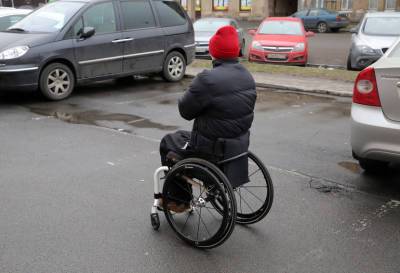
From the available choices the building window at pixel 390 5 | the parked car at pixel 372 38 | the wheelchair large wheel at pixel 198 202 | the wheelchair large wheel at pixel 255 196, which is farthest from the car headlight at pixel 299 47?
the building window at pixel 390 5

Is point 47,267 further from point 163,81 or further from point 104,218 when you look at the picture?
point 163,81

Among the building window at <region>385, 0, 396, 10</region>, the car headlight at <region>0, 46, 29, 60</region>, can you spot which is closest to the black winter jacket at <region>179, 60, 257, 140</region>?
the car headlight at <region>0, 46, 29, 60</region>

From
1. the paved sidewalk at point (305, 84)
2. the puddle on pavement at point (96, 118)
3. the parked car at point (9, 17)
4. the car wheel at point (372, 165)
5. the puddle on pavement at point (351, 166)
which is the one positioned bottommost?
A: the paved sidewalk at point (305, 84)

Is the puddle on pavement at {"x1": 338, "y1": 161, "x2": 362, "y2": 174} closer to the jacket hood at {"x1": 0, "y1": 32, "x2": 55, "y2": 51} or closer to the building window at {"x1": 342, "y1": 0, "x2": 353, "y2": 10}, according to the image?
the jacket hood at {"x1": 0, "y1": 32, "x2": 55, "y2": 51}

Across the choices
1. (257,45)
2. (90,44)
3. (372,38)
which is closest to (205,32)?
(257,45)

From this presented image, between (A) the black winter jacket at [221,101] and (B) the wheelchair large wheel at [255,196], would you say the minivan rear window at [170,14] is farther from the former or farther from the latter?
(A) the black winter jacket at [221,101]

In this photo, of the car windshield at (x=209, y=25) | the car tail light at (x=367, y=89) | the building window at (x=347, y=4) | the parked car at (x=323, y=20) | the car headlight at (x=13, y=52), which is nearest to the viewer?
the car tail light at (x=367, y=89)

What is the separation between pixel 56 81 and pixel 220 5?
36766 millimetres

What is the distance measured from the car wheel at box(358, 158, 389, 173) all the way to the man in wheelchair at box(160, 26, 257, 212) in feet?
6.89

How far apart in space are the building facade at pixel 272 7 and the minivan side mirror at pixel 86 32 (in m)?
31.0

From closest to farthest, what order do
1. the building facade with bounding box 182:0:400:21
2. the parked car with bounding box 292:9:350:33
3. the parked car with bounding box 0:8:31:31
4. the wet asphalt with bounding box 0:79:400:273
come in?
the wet asphalt with bounding box 0:79:400:273 → the parked car with bounding box 0:8:31:31 → the parked car with bounding box 292:9:350:33 → the building facade with bounding box 182:0:400:21

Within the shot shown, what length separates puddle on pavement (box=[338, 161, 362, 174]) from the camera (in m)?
5.65

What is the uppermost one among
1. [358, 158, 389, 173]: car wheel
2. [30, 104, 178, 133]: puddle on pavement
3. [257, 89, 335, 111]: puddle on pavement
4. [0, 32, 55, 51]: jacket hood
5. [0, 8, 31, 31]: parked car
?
[0, 8, 31, 31]: parked car

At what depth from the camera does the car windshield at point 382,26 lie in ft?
45.9
